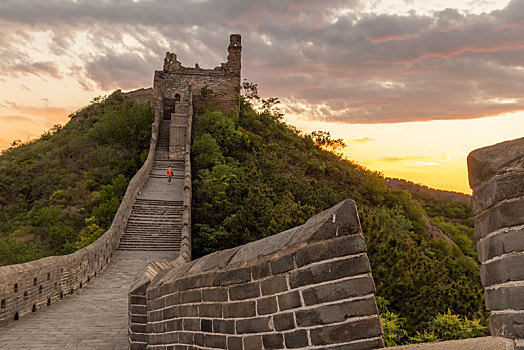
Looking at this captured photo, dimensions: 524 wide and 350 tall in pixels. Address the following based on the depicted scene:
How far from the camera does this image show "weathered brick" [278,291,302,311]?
2.88 m

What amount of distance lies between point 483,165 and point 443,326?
32.9 feet

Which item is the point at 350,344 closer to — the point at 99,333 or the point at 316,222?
the point at 316,222

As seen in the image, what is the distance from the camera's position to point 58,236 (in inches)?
864

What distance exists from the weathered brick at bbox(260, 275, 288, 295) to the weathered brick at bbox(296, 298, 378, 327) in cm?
25

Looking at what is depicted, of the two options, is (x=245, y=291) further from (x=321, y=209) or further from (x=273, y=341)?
(x=321, y=209)

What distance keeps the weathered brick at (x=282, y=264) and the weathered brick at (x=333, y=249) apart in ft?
0.40

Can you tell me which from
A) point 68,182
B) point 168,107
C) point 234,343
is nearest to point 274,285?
point 234,343

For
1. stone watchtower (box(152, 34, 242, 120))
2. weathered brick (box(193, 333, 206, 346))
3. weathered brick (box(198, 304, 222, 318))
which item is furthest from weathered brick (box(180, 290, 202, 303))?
stone watchtower (box(152, 34, 242, 120))

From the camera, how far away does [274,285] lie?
10.1ft

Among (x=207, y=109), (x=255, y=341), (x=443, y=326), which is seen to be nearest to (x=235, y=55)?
(x=207, y=109)

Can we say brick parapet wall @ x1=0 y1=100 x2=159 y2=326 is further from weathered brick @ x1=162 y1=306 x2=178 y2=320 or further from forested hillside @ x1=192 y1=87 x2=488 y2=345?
weathered brick @ x1=162 y1=306 x2=178 y2=320

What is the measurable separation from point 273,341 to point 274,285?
0.41 m

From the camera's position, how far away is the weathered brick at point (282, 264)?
2.93 m

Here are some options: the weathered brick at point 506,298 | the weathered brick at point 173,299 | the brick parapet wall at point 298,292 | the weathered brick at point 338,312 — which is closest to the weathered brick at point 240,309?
the brick parapet wall at point 298,292
